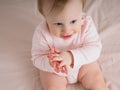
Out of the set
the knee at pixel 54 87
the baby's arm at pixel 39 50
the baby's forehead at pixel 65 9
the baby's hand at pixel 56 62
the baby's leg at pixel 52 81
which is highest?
the baby's forehead at pixel 65 9

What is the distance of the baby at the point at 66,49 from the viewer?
2.59 feet

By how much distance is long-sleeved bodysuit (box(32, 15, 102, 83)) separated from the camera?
86 centimetres

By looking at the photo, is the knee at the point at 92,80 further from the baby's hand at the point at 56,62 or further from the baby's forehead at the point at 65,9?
the baby's forehead at the point at 65,9

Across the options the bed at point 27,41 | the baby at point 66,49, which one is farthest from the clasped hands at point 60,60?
the bed at point 27,41

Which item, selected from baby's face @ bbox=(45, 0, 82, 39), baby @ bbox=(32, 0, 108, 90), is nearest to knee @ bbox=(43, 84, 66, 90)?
baby @ bbox=(32, 0, 108, 90)

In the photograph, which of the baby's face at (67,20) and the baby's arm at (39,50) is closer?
the baby's face at (67,20)

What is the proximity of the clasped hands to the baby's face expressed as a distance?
2.3 inches

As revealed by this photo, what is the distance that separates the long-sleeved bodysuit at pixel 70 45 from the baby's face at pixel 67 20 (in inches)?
1.9

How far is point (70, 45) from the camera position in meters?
0.89

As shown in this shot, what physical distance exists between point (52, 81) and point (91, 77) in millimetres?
126

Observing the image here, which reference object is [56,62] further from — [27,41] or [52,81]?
[27,41]

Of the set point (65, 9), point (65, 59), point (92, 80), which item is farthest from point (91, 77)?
point (65, 9)

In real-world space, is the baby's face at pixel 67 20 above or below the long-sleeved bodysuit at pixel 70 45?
above

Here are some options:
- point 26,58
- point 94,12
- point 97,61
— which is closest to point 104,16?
point 94,12
